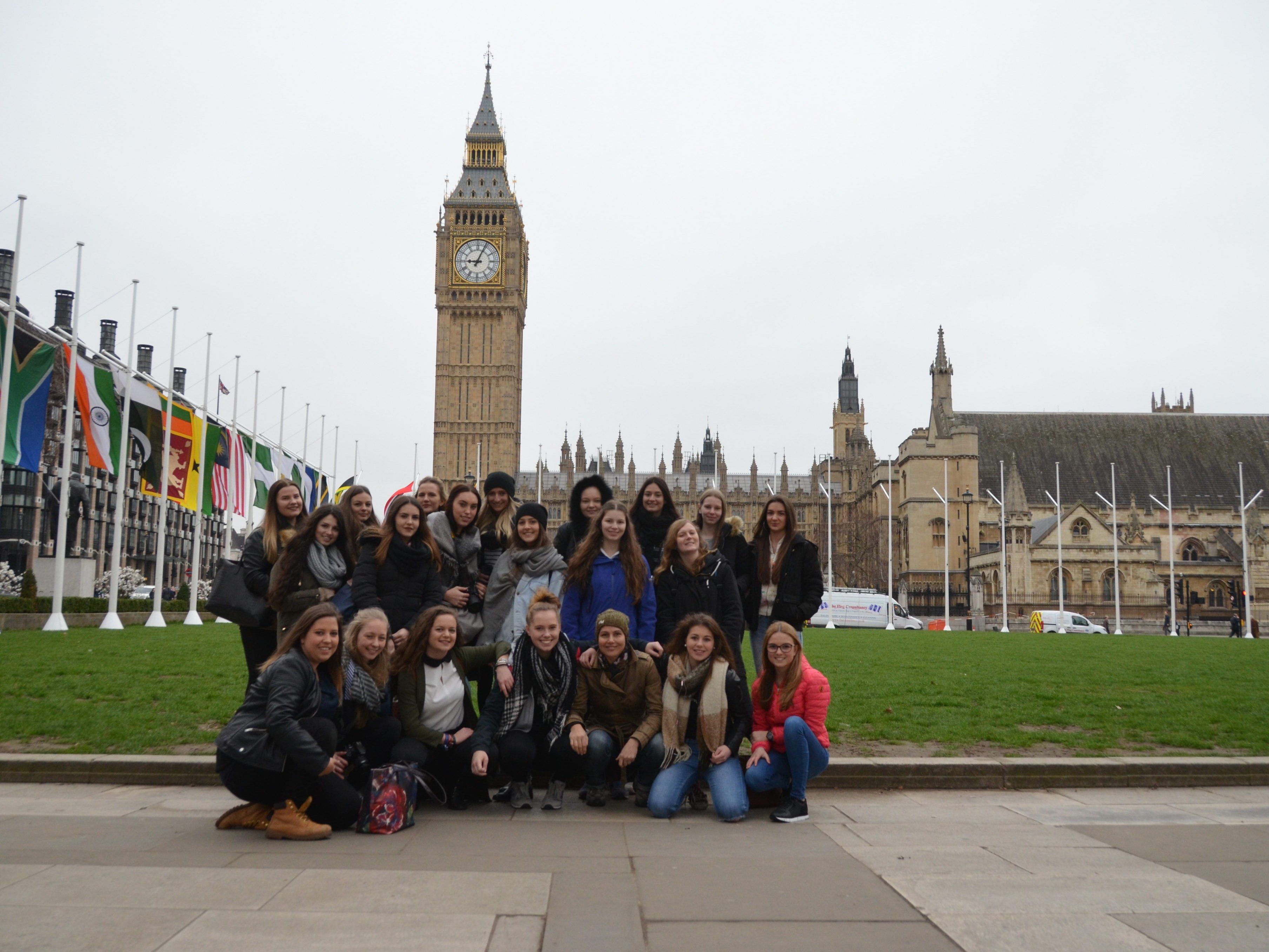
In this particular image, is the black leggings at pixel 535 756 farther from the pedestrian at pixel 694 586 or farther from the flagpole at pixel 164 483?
the flagpole at pixel 164 483

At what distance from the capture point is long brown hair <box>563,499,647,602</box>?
21.5ft

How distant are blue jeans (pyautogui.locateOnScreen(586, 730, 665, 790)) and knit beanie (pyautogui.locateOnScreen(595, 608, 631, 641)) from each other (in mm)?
663

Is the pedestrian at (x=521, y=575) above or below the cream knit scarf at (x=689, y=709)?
above

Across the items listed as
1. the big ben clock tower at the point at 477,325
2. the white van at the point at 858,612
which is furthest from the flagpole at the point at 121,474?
the big ben clock tower at the point at 477,325

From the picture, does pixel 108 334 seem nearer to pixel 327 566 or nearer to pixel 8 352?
pixel 8 352

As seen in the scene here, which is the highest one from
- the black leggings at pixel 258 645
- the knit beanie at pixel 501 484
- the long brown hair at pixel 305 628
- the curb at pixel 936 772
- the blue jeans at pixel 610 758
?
the knit beanie at pixel 501 484

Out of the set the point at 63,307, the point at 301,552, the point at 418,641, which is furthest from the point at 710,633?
the point at 63,307

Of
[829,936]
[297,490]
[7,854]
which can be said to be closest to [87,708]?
[297,490]

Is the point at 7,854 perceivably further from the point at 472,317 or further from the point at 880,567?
the point at 472,317

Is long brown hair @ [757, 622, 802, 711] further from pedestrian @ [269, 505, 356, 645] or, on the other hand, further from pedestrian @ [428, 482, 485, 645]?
pedestrian @ [269, 505, 356, 645]

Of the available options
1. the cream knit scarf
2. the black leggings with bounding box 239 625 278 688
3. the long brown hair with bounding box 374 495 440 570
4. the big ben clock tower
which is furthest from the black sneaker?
the big ben clock tower

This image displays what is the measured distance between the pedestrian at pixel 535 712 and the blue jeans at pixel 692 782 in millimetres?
604

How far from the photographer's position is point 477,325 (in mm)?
85000

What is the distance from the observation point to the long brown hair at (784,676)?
6.13 meters
